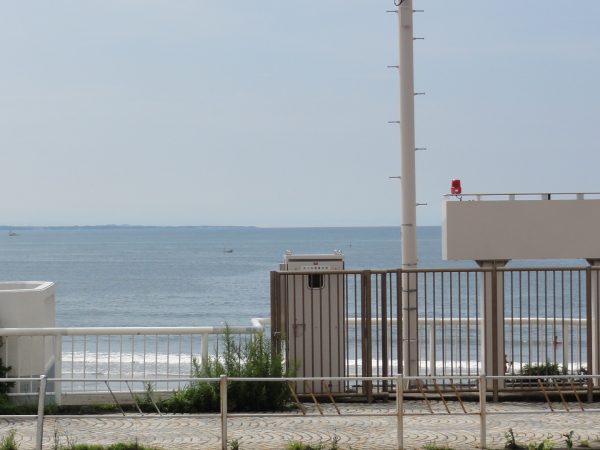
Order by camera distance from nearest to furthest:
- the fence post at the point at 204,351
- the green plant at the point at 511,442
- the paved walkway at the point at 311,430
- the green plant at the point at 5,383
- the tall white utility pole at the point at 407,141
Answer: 1. the green plant at the point at 511,442
2. the paved walkway at the point at 311,430
3. the fence post at the point at 204,351
4. the green plant at the point at 5,383
5. the tall white utility pole at the point at 407,141

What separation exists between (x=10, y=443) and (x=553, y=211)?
7.73 meters

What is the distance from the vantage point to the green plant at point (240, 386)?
12781mm

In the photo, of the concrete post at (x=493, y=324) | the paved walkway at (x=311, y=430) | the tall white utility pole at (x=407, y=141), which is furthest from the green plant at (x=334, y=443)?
the tall white utility pole at (x=407, y=141)

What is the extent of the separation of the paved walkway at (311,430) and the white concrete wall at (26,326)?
1.64 meters

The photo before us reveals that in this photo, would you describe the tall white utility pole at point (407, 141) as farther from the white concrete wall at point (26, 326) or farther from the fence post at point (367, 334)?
the white concrete wall at point (26, 326)

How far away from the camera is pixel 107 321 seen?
66062 millimetres

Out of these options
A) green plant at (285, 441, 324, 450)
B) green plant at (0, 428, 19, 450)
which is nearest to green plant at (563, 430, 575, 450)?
green plant at (285, 441, 324, 450)

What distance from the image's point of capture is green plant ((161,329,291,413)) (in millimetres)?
12781

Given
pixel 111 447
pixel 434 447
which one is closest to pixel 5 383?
pixel 111 447

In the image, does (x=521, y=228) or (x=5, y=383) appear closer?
(x=5, y=383)

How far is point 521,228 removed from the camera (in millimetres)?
14281

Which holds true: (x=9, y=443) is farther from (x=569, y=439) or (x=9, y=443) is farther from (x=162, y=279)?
(x=162, y=279)

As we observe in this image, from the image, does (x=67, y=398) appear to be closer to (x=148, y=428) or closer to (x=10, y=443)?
(x=148, y=428)

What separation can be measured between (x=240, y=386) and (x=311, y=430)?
1.62 meters
